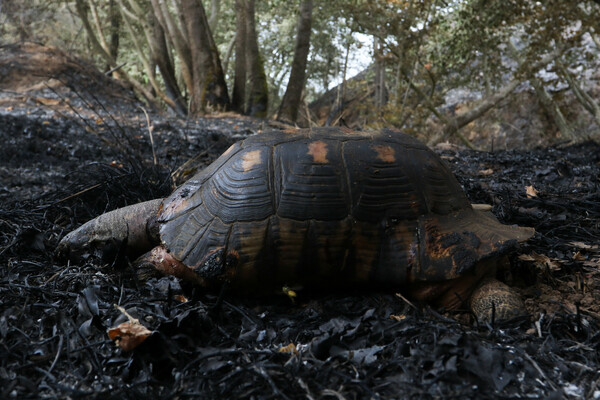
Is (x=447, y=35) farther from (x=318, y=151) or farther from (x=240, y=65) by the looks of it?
(x=318, y=151)

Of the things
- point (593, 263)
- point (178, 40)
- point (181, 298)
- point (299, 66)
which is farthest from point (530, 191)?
point (178, 40)

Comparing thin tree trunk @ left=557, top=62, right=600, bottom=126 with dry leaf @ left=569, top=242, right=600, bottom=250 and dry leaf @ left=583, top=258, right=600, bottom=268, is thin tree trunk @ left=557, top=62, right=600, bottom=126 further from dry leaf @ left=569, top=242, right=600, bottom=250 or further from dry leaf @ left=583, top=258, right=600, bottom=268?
dry leaf @ left=583, top=258, right=600, bottom=268

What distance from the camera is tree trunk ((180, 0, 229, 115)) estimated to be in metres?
10.0

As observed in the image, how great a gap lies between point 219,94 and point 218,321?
887 cm

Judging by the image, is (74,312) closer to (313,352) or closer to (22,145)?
(313,352)

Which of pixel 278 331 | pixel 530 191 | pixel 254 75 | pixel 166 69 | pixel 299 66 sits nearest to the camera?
pixel 278 331

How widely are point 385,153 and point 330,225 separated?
544mm

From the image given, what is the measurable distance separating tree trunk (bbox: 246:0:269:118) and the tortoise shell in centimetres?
868

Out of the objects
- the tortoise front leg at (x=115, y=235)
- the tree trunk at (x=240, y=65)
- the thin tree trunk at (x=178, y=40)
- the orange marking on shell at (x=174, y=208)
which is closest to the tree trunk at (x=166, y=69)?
the thin tree trunk at (x=178, y=40)

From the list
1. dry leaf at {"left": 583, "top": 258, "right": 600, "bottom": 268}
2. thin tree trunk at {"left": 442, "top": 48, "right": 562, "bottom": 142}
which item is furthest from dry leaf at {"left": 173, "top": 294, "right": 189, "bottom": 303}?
thin tree trunk at {"left": 442, "top": 48, "right": 562, "bottom": 142}

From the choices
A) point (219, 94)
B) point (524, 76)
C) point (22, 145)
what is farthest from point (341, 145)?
point (219, 94)

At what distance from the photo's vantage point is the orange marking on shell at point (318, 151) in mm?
2643

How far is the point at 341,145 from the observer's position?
272 centimetres

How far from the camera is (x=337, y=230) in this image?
2539 mm
